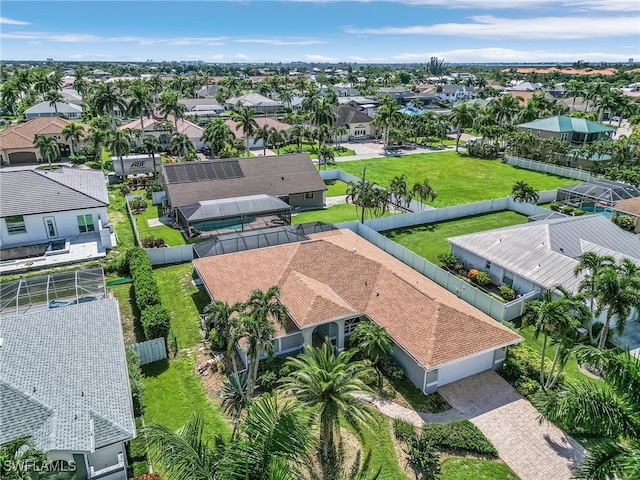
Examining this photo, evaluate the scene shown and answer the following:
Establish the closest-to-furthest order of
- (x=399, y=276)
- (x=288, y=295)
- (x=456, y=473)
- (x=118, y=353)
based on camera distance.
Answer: (x=456, y=473), (x=118, y=353), (x=288, y=295), (x=399, y=276)

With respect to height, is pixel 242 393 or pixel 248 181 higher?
pixel 248 181

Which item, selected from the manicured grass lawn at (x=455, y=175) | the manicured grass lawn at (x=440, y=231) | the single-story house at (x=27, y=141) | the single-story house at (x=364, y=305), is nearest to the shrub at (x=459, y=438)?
the single-story house at (x=364, y=305)

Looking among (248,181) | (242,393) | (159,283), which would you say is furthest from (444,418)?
(248,181)

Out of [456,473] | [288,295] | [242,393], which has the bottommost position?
[456,473]

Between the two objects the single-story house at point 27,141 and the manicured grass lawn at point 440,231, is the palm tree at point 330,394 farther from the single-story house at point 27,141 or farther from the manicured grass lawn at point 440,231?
the single-story house at point 27,141

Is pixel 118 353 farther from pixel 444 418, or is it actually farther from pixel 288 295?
pixel 444 418

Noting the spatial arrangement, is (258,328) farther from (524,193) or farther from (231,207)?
(524,193)
